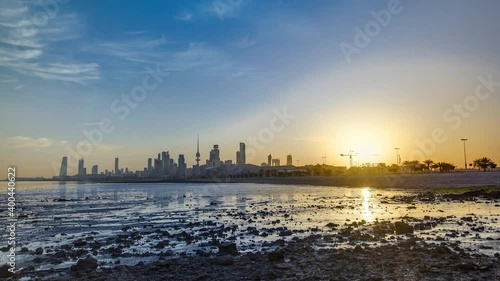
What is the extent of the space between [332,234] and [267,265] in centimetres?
831

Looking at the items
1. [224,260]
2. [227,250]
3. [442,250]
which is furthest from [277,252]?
[442,250]

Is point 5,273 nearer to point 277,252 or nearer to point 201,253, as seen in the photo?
point 201,253

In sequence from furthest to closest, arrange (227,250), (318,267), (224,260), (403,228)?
(403,228), (227,250), (224,260), (318,267)

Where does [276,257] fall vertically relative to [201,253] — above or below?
above

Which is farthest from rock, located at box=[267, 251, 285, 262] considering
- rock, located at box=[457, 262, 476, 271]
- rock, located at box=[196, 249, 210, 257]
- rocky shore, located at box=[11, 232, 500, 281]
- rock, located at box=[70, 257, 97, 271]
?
rock, located at box=[70, 257, 97, 271]

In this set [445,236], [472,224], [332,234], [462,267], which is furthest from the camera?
[472,224]

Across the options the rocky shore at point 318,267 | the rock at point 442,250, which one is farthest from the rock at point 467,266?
the rock at point 442,250

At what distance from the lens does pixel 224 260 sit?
47.6 feet

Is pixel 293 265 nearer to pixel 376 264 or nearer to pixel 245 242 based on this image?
pixel 376 264

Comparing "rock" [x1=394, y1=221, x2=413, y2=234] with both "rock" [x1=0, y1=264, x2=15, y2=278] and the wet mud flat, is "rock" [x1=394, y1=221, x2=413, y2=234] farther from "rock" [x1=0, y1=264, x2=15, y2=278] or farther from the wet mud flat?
"rock" [x1=0, y1=264, x2=15, y2=278]

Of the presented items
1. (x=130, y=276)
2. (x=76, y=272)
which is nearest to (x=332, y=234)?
(x=130, y=276)

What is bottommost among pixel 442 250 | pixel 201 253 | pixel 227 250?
pixel 201 253

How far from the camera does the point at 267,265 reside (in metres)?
14.1

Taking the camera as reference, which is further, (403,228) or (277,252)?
(403,228)
